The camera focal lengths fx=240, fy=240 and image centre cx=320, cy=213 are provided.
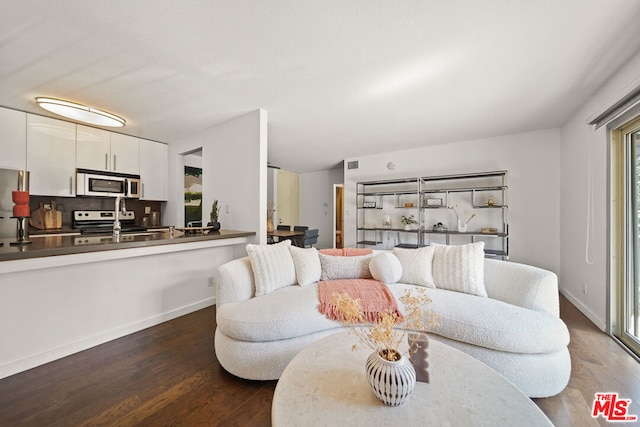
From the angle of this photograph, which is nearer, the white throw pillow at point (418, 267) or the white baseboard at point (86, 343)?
the white baseboard at point (86, 343)

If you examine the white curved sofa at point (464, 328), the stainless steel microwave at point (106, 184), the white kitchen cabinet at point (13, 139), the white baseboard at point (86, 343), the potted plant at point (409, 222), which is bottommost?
the white baseboard at point (86, 343)

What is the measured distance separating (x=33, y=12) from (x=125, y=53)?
18.5 inches

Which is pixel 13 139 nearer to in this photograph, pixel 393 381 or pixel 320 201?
pixel 393 381

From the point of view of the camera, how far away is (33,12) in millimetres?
1521

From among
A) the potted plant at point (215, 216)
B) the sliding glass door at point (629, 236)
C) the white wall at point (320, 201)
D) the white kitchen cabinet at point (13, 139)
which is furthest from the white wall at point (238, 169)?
the white wall at point (320, 201)

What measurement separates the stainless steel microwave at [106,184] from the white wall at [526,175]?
5218mm

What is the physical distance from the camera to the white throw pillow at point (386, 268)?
2213mm

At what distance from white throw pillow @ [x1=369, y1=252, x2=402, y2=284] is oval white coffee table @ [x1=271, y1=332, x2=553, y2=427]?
3.36 feet

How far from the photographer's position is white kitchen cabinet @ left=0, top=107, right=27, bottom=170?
9.41ft

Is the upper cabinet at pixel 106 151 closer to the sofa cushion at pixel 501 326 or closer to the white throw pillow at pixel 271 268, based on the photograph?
the white throw pillow at pixel 271 268

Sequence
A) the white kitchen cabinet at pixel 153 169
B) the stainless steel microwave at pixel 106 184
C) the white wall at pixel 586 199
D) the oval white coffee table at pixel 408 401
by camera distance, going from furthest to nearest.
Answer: the white kitchen cabinet at pixel 153 169, the stainless steel microwave at pixel 106 184, the white wall at pixel 586 199, the oval white coffee table at pixel 408 401

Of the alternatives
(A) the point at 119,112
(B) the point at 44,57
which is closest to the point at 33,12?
(B) the point at 44,57

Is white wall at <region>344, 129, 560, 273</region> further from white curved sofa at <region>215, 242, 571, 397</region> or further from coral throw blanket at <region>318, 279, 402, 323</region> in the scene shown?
coral throw blanket at <region>318, 279, 402, 323</region>

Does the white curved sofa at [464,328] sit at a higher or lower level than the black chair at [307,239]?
lower
